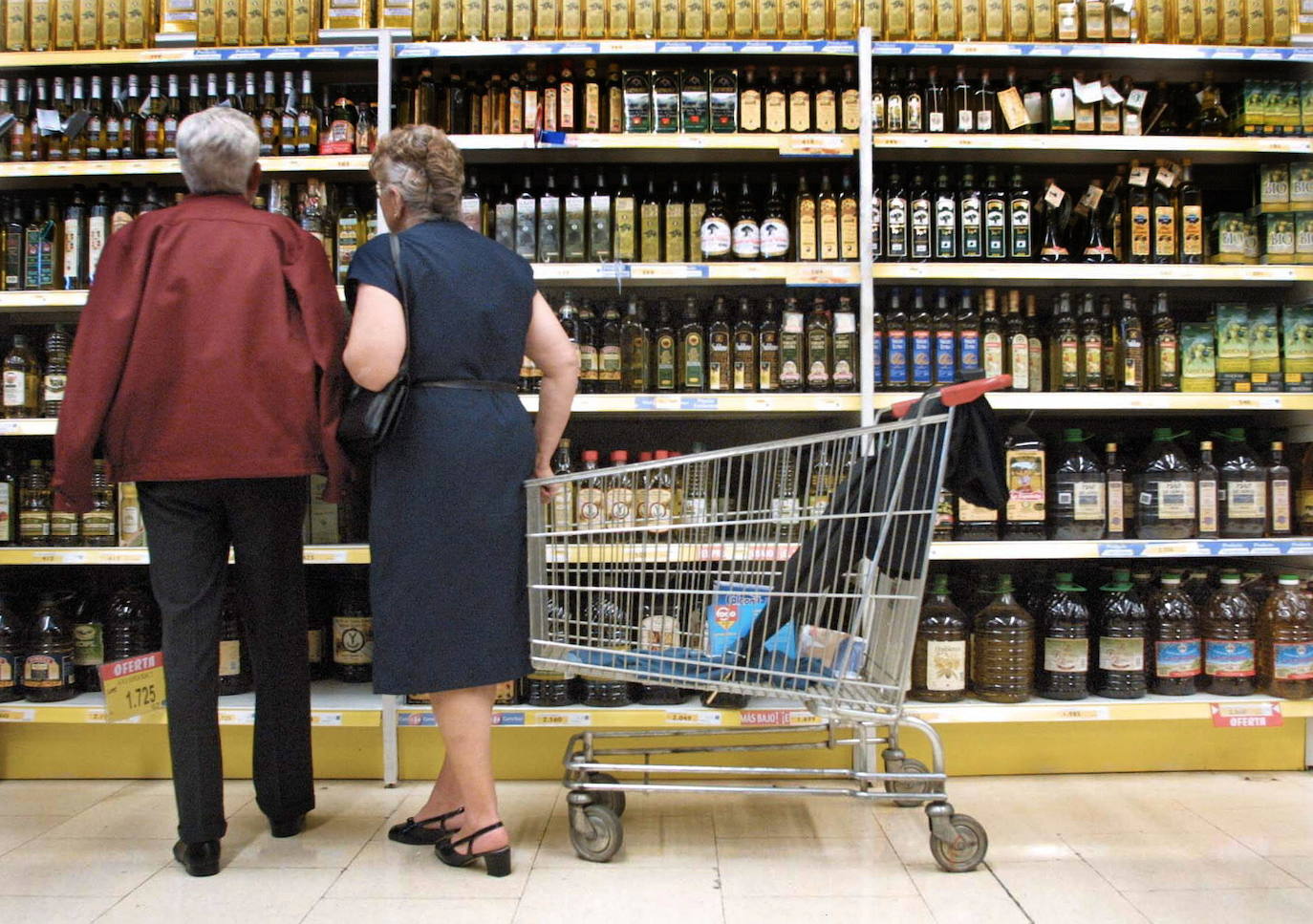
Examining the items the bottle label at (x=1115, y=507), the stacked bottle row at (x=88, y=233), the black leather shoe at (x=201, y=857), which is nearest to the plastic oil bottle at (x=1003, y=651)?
the bottle label at (x=1115, y=507)

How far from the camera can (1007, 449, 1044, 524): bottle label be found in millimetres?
3068

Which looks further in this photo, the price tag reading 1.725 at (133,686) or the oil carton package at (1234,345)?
the oil carton package at (1234,345)

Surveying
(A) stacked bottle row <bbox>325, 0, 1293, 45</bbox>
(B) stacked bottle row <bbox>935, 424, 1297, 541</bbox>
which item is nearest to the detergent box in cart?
(B) stacked bottle row <bbox>935, 424, 1297, 541</bbox>

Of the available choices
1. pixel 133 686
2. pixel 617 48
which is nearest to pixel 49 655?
pixel 133 686

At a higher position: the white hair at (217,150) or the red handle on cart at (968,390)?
the white hair at (217,150)

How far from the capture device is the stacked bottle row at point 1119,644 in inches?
117

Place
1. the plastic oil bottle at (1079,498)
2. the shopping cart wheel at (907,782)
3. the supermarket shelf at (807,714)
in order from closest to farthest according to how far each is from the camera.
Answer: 1. the shopping cart wheel at (907,782)
2. the supermarket shelf at (807,714)
3. the plastic oil bottle at (1079,498)

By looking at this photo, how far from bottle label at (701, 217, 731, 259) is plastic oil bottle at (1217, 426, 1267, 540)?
1716 millimetres

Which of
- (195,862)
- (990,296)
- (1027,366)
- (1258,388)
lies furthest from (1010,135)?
(195,862)

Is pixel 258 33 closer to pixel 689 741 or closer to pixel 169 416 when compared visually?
pixel 169 416

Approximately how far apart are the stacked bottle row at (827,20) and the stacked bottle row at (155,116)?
0.21 metres

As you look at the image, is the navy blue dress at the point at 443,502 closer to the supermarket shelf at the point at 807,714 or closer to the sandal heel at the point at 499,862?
the sandal heel at the point at 499,862

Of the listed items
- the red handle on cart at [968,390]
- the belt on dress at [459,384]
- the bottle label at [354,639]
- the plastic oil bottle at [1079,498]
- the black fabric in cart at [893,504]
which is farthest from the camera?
the bottle label at [354,639]

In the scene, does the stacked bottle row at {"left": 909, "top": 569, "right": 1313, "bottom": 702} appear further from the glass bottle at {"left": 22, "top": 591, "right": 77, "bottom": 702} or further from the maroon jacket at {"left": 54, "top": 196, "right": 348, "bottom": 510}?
the glass bottle at {"left": 22, "top": 591, "right": 77, "bottom": 702}
